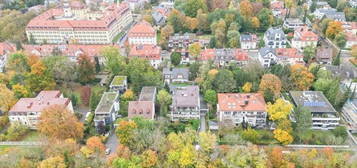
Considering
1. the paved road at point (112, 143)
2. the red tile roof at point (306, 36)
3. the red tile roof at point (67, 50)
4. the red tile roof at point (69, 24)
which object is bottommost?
the paved road at point (112, 143)

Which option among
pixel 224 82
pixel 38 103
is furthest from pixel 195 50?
pixel 38 103

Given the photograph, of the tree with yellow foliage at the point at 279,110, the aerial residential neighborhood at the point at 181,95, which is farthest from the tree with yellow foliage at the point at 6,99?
the tree with yellow foliage at the point at 279,110

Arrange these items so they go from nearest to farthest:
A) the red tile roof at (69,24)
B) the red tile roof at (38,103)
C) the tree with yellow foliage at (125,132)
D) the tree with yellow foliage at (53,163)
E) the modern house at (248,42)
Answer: the tree with yellow foliage at (53,163) < the tree with yellow foliage at (125,132) < the red tile roof at (38,103) < the modern house at (248,42) < the red tile roof at (69,24)

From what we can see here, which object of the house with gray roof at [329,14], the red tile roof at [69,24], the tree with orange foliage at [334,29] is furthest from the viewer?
the house with gray roof at [329,14]

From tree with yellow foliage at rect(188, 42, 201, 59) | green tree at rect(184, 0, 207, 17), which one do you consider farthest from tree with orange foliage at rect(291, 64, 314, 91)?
green tree at rect(184, 0, 207, 17)

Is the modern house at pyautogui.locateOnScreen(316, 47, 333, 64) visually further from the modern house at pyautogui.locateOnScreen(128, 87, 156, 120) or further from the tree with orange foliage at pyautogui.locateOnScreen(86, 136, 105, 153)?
the tree with orange foliage at pyautogui.locateOnScreen(86, 136, 105, 153)

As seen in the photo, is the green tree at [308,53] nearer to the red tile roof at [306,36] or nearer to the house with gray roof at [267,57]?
the red tile roof at [306,36]

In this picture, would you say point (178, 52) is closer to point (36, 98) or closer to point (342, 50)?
point (36, 98)

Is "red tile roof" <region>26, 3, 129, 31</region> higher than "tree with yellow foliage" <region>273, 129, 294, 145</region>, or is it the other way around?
"red tile roof" <region>26, 3, 129, 31</region>
